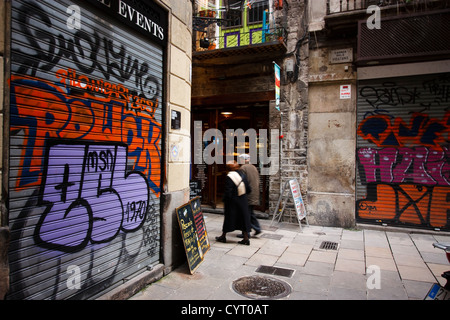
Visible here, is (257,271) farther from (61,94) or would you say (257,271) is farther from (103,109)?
(61,94)

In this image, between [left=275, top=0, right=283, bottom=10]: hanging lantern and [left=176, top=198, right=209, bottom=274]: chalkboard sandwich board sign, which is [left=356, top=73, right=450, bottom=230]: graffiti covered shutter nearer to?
[left=275, top=0, right=283, bottom=10]: hanging lantern

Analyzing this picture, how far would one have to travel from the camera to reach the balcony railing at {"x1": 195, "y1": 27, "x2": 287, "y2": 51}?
8.73 meters

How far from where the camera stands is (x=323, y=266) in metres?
5.34

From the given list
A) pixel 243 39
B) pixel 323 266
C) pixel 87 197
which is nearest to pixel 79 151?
pixel 87 197

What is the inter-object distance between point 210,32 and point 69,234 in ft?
28.4

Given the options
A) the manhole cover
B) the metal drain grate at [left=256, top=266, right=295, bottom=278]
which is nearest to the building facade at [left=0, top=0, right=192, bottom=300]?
the manhole cover

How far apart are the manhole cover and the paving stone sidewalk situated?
81 millimetres

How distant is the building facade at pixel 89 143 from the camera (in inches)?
109

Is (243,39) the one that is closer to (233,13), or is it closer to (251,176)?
(233,13)

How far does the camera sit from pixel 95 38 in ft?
12.0

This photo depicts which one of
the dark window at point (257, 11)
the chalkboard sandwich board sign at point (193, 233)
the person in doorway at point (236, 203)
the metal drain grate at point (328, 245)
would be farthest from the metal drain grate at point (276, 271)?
the dark window at point (257, 11)

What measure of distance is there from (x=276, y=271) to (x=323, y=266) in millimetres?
904

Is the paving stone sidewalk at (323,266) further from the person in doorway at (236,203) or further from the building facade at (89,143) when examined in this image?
the building facade at (89,143)
